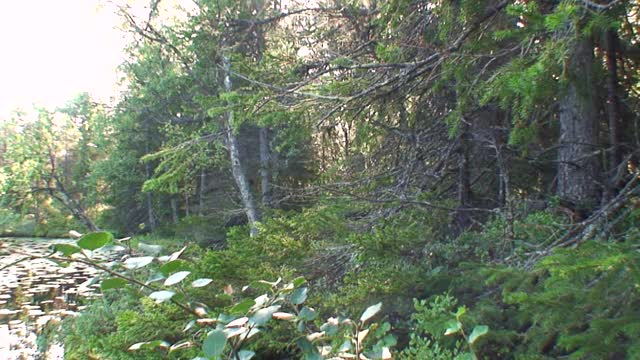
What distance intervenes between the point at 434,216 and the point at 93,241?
2.90m

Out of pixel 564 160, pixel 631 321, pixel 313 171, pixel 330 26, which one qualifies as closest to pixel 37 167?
pixel 313 171

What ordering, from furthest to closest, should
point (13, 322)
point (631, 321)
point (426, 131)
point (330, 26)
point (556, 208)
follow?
point (13, 322)
point (330, 26)
point (426, 131)
point (556, 208)
point (631, 321)

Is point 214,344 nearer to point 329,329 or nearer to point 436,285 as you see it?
point 329,329

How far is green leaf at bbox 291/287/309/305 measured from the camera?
46.1 inches

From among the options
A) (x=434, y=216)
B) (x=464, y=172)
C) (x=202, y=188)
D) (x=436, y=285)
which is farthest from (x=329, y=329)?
(x=202, y=188)

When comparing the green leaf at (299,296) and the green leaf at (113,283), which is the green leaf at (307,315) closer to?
the green leaf at (299,296)

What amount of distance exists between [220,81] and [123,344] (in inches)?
333

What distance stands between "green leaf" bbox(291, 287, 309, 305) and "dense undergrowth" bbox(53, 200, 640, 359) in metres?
0.44

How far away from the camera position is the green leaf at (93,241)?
36.6 inches

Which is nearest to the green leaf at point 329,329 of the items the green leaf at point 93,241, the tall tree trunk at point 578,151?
the green leaf at point 93,241

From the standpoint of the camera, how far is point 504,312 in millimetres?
2445

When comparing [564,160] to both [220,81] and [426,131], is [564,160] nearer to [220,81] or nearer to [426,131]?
[426,131]

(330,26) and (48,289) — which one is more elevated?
(330,26)

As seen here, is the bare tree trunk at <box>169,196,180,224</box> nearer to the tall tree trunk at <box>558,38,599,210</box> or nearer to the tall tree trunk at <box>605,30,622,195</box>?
the tall tree trunk at <box>558,38,599,210</box>
